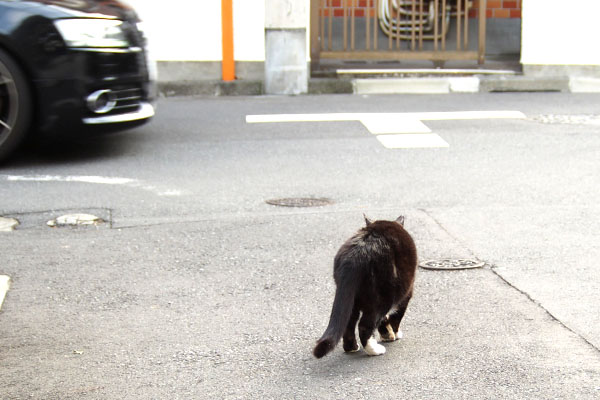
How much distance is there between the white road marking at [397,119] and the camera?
9.95 meters

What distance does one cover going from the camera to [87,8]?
8.63 metres

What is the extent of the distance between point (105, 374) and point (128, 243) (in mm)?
2215

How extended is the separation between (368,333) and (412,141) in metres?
5.73

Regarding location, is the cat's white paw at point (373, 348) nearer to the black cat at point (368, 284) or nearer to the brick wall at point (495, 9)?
the black cat at point (368, 284)

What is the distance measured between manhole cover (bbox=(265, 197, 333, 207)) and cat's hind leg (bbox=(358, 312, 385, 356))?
3.12 metres

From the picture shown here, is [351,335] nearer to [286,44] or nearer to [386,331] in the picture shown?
[386,331]

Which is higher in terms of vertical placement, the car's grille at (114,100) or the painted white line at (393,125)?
the car's grille at (114,100)

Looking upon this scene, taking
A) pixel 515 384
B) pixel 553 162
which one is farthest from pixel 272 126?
pixel 515 384

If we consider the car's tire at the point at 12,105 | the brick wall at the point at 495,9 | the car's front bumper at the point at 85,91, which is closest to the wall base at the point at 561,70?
the brick wall at the point at 495,9

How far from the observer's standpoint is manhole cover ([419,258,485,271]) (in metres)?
5.61

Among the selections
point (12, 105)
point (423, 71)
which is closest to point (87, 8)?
point (12, 105)

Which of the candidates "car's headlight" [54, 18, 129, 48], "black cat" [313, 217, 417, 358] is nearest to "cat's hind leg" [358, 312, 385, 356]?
"black cat" [313, 217, 417, 358]

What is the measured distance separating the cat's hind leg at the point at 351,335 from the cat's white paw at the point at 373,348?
67 millimetres

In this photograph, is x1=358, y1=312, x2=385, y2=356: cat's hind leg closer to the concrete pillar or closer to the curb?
the concrete pillar
